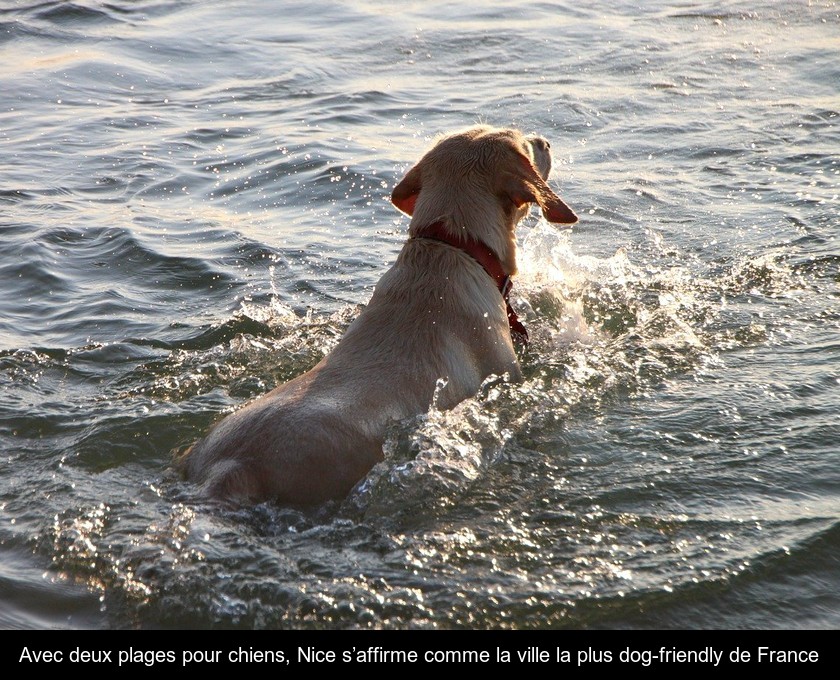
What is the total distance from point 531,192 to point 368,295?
82.7 inches

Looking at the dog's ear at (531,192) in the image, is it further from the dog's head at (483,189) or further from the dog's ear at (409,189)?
the dog's ear at (409,189)

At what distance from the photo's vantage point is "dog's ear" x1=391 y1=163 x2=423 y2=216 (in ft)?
20.6

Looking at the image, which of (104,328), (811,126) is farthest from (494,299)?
(811,126)

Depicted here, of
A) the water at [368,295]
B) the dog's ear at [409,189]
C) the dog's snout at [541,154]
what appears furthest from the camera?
the dog's snout at [541,154]

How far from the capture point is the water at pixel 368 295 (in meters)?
4.38

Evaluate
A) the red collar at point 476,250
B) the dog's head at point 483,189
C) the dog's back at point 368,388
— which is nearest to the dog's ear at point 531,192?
the dog's head at point 483,189

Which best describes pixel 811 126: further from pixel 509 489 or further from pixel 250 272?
pixel 509 489

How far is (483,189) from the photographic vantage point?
6062 mm

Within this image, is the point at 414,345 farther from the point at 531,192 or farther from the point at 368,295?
the point at 368,295

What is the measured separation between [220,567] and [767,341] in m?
3.75

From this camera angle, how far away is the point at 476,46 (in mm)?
14734

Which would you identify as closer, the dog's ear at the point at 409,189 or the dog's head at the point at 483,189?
the dog's head at the point at 483,189

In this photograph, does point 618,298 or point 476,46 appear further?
point 476,46
